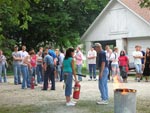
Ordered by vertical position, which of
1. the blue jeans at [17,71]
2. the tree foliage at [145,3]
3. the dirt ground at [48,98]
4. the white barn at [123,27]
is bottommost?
the dirt ground at [48,98]

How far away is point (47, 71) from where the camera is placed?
16609 millimetres

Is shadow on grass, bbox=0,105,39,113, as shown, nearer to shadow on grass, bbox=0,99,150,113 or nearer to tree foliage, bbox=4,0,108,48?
shadow on grass, bbox=0,99,150,113

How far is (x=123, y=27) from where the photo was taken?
A: 3547 cm

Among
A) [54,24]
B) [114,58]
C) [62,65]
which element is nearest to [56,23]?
[54,24]

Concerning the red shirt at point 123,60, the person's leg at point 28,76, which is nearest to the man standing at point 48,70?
the person's leg at point 28,76

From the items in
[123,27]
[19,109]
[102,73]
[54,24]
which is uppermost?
[54,24]

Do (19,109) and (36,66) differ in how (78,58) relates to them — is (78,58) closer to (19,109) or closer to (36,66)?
(36,66)

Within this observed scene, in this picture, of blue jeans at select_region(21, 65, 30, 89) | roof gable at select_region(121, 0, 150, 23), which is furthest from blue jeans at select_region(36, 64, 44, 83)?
roof gable at select_region(121, 0, 150, 23)

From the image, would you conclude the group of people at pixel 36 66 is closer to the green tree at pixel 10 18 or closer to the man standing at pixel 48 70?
the man standing at pixel 48 70

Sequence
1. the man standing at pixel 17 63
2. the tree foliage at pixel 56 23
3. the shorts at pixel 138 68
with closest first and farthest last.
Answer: the man standing at pixel 17 63 → the shorts at pixel 138 68 → the tree foliage at pixel 56 23

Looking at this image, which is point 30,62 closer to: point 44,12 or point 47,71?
point 47,71

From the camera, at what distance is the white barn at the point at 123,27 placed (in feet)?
109

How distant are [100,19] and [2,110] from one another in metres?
27.0

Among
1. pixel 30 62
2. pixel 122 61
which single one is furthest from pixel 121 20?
pixel 30 62
